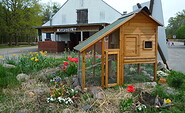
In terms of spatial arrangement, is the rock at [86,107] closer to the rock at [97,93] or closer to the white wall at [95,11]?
the rock at [97,93]

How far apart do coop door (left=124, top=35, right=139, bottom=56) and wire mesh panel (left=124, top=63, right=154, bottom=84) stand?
0.90 meters

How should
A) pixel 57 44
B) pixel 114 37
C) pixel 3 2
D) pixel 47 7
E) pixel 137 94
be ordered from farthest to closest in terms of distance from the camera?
pixel 47 7 → pixel 3 2 → pixel 57 44 → pixel 114 37 → pixel 137 94

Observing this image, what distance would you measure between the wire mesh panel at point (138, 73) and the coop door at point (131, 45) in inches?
35.3

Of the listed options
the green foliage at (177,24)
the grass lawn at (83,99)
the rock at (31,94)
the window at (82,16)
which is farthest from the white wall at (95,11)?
the green foliage at (177,24)

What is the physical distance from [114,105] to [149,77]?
8.16ft

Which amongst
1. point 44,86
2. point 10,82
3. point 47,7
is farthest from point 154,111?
point 47,7

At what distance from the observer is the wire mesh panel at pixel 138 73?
5624 mm

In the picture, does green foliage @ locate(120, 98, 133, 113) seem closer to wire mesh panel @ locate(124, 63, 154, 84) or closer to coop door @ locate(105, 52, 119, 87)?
coop door @ locate(105, 52, 119, 87)

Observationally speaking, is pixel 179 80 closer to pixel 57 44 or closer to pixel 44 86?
pixel 44 86

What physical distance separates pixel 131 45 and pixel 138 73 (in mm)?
1256

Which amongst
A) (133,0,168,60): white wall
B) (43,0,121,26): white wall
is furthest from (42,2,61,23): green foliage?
(133,0,168,60): white wall

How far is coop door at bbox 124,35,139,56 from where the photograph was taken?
5142 mm

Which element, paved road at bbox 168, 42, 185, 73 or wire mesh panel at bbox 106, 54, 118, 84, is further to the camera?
paved road at bbox 168, 42, 185, 73

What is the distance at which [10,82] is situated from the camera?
16.5ft
